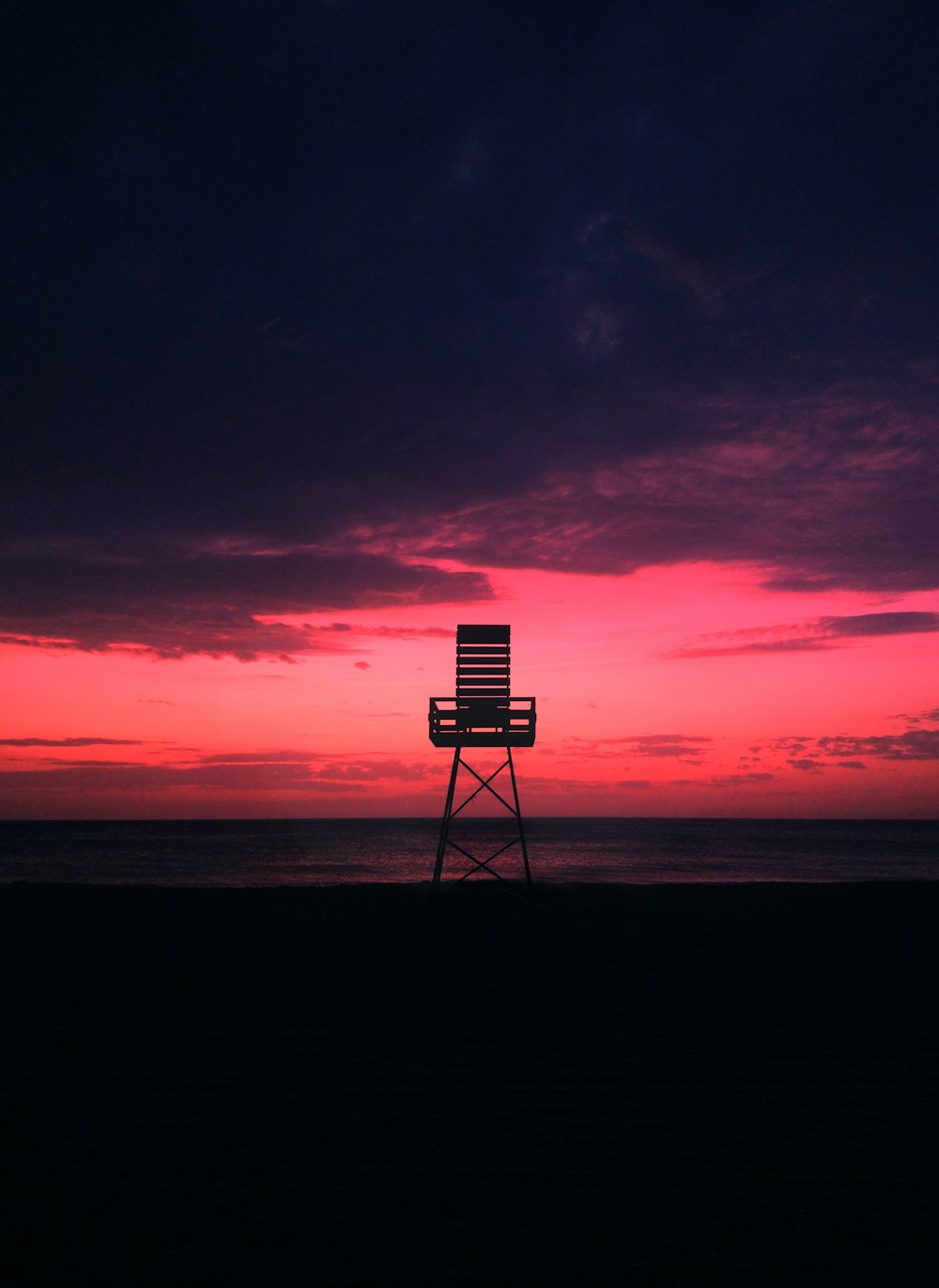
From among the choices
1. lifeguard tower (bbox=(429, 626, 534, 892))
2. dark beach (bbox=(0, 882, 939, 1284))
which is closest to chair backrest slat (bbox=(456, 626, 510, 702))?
lifeguard tower (bbox=(429, 626, 534, 892))

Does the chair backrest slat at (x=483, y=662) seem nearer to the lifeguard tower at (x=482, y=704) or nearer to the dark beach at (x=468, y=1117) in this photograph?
the lifeguard tower at (x=482, y=704)

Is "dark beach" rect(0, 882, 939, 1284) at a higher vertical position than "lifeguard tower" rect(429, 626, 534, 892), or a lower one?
lower

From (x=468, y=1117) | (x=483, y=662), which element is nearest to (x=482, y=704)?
(x=483, y=662)

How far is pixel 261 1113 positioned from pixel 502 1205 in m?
2.19

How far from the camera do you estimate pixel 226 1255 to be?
4.12 metres

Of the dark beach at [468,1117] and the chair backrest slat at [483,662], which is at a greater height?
the chair backrest slat at [483,662]

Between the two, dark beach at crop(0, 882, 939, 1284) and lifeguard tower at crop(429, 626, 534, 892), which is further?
lifeguard tower at crop(429, 626, 534, 892)

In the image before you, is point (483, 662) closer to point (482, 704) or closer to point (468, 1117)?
point (482, 704)

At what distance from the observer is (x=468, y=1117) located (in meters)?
5.92

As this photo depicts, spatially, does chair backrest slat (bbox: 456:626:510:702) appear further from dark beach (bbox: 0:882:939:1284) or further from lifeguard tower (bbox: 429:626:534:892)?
dark beach (bbox: 0:882:939:1284)

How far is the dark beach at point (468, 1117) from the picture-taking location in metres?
4.18

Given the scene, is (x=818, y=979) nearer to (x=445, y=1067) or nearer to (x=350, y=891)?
(x=445, y=1067)

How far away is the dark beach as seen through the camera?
418 centimetres

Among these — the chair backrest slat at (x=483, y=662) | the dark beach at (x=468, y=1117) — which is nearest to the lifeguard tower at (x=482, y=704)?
the chair backrest slat at (x=483, y=662)
